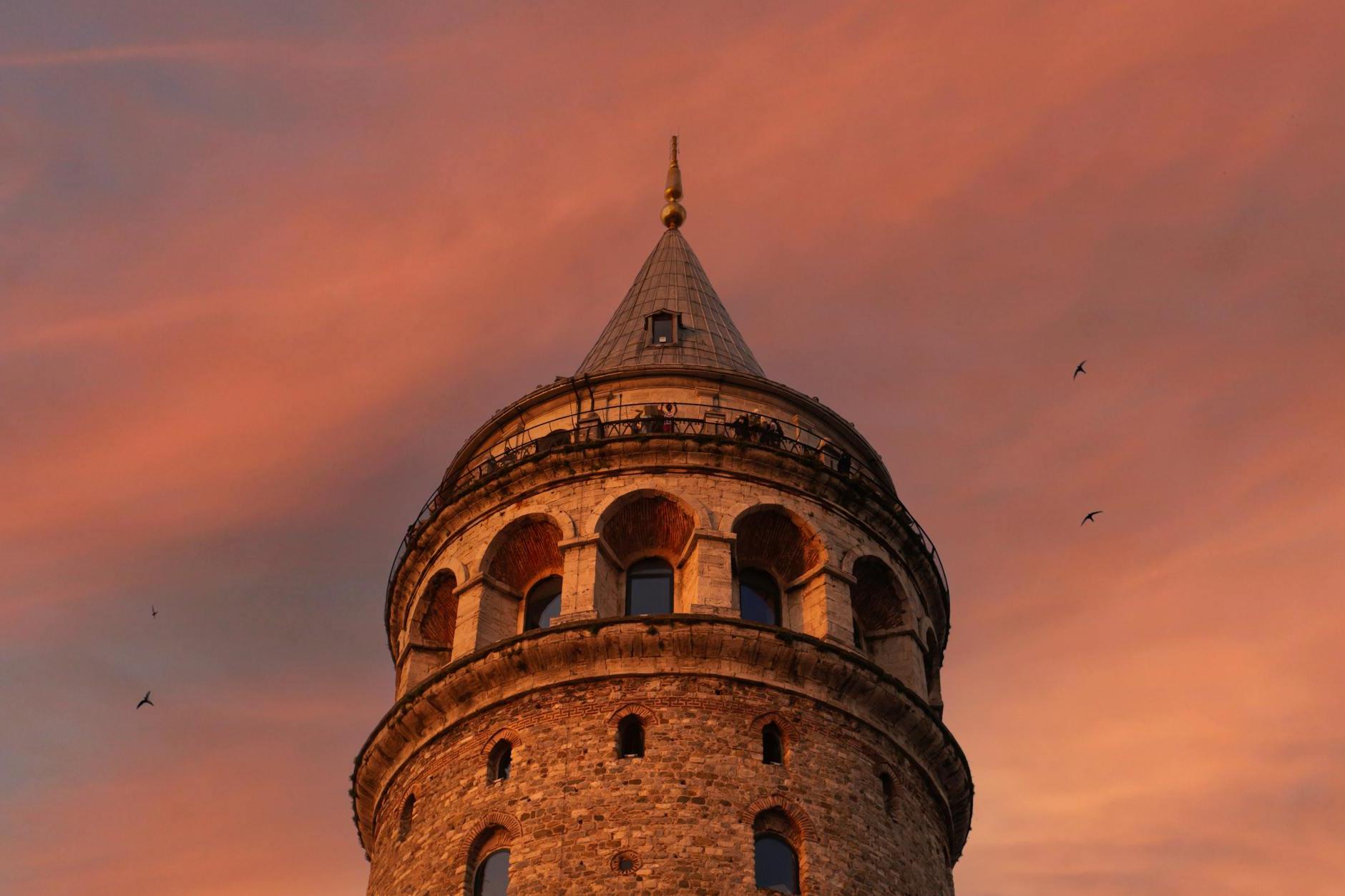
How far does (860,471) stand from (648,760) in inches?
402

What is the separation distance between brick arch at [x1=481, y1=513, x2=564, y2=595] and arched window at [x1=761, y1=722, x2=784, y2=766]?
6385 millimetres

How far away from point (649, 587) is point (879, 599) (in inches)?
208

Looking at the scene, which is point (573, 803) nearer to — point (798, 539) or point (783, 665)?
point (783, 665)

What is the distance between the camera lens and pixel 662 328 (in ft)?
144

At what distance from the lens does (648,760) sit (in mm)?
31078

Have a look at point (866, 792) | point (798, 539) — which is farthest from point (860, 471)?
point (866, 792)


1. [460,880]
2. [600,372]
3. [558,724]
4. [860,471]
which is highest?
[600,372]

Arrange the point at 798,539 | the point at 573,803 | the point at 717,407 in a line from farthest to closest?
the point at 717,407, the point at 798,539, the point at 573,803

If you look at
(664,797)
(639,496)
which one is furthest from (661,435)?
(664,797)

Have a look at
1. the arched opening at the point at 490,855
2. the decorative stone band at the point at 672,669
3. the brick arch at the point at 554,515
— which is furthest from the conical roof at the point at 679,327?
the arched opening at the point at 490,855

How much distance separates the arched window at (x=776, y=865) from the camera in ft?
98.3

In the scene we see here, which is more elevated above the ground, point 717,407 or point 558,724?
point 717,407

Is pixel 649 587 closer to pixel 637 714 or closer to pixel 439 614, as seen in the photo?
pixel 637 714

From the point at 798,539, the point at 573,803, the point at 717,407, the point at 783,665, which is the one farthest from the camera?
the point at 717,407
